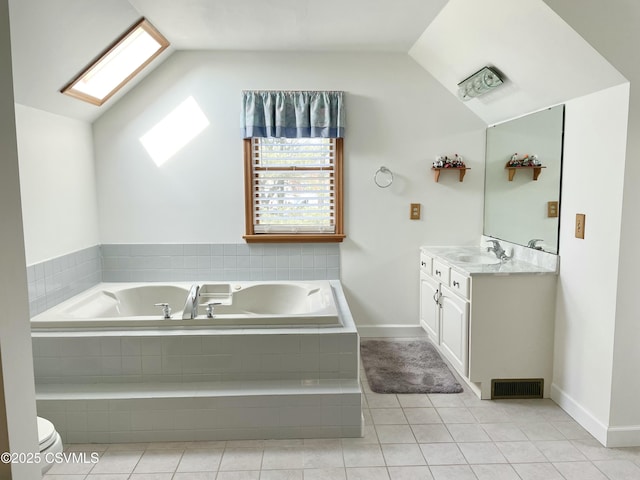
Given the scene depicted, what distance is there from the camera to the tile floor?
2.32m

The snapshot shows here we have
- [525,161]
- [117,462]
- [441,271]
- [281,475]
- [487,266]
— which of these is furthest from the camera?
[441,271]

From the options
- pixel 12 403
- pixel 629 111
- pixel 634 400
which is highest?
pixel 629 111

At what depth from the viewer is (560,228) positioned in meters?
2.95

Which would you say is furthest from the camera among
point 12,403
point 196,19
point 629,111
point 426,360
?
point 426,360

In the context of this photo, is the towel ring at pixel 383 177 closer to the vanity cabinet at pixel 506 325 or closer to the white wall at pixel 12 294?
the vanity cabinet at pixel 506 325

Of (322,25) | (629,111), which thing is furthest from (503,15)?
(322,25)

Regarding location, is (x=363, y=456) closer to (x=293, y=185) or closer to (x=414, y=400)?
(x=414, y=400)

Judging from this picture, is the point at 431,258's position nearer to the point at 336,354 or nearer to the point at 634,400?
the point at 336,354

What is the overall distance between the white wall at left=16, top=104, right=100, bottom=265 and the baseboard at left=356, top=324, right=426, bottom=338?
2448 mm

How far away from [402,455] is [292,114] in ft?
8.80

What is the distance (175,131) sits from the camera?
3.98 meters

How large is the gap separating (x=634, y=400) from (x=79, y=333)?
313 centimetres

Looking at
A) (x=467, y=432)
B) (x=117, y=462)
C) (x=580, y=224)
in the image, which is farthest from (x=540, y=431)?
(x=117, y=462)

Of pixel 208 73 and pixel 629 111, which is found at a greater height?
pixel 208 73
